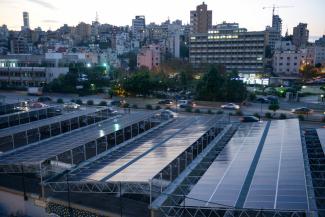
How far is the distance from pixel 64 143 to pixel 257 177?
30.9 feet

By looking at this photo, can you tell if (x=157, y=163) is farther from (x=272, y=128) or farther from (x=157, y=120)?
(x=157, y=120)

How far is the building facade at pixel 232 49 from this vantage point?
65.4 m

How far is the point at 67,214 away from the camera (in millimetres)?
11883

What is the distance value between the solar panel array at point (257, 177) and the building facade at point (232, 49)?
5040cm

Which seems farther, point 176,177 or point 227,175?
point 176,177

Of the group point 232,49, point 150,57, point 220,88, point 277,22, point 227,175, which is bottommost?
point 227,175

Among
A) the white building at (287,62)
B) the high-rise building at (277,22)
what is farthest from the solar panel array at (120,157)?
the high-rise building at (277,22)

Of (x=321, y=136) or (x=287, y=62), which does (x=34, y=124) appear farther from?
(x=287, y=62)

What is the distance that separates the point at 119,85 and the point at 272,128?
26.7m

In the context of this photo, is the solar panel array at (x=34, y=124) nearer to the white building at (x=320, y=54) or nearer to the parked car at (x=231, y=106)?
the parked car at (x=231, y=106)

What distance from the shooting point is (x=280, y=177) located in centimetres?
1056

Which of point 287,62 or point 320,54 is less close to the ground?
point 320,54

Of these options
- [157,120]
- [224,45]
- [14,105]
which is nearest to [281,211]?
[157,120]

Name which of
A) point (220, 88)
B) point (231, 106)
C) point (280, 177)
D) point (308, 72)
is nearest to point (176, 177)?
point (280, 177)
